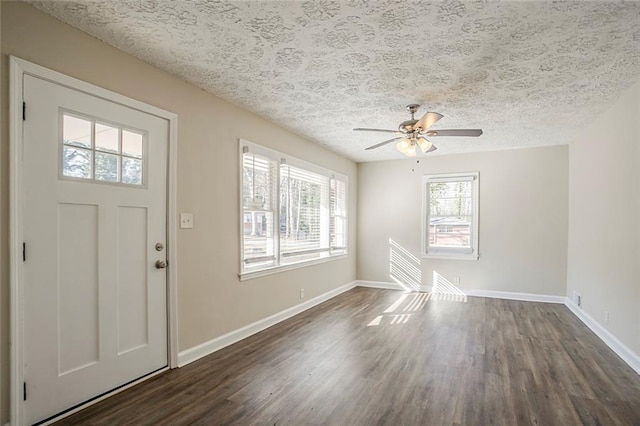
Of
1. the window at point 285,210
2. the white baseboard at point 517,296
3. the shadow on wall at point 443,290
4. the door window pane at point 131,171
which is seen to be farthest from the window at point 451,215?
the door window pane at point 131,171

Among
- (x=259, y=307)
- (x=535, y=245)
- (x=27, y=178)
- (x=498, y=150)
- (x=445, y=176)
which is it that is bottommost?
(x=259, y=307)

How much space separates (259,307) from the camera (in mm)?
4012

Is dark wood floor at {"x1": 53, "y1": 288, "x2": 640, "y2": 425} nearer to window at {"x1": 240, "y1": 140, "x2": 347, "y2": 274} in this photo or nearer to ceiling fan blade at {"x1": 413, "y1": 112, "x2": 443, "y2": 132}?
window at {"x1": 240, "y1": 140, "x2": 347, "y2": 274}

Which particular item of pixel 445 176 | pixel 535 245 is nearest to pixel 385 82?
pixel 445 176

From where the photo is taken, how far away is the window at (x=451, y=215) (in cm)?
600

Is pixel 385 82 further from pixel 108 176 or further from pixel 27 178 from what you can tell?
pixel 27 178

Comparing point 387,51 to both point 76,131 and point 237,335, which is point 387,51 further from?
point 237,335

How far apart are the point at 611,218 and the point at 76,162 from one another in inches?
193

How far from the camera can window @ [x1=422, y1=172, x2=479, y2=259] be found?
5996 mm

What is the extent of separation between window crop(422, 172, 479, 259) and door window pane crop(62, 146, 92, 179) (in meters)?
5.36

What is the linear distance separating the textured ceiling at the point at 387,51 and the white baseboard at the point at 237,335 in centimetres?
247

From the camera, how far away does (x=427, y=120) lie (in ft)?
10.6

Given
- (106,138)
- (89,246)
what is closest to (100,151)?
Result: (106,138)

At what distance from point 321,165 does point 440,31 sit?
134 inches
